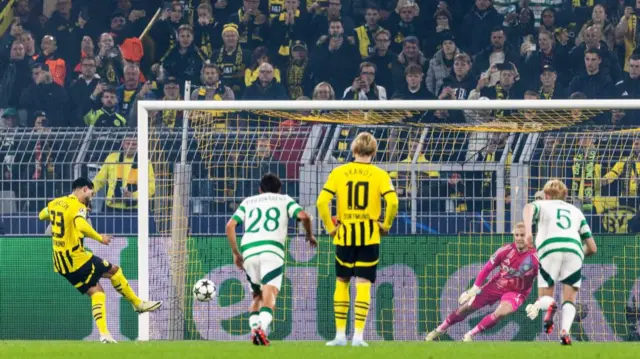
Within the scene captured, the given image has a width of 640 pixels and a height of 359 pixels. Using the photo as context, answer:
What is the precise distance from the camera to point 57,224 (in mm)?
A: 12172

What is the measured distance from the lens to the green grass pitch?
356 inches

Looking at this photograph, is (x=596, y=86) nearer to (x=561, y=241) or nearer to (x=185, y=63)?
(x=185, y=63)

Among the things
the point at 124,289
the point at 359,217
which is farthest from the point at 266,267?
the point at 124,289

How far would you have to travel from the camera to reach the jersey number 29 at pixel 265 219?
405 inches

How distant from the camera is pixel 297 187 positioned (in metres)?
13.6

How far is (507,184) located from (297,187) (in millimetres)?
2176

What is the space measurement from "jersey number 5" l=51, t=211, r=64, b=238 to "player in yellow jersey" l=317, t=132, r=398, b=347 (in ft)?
10.2

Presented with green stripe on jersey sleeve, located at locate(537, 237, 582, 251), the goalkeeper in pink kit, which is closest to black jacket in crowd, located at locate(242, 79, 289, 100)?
the goalkeeper in pink kit

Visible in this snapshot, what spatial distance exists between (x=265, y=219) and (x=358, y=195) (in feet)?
2.52

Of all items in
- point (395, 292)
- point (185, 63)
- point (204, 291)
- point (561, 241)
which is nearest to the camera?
point (561, 241)

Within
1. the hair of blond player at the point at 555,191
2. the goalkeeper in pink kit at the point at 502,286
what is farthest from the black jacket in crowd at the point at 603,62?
the hair of blond player at the point at 555,191

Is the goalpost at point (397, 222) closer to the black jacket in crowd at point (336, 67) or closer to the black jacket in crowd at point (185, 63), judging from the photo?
the black jacket in crowd at point (336, 67)

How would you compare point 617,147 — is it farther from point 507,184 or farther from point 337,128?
point 337,128

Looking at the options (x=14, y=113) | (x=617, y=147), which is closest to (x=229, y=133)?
(x=617, y=147)
